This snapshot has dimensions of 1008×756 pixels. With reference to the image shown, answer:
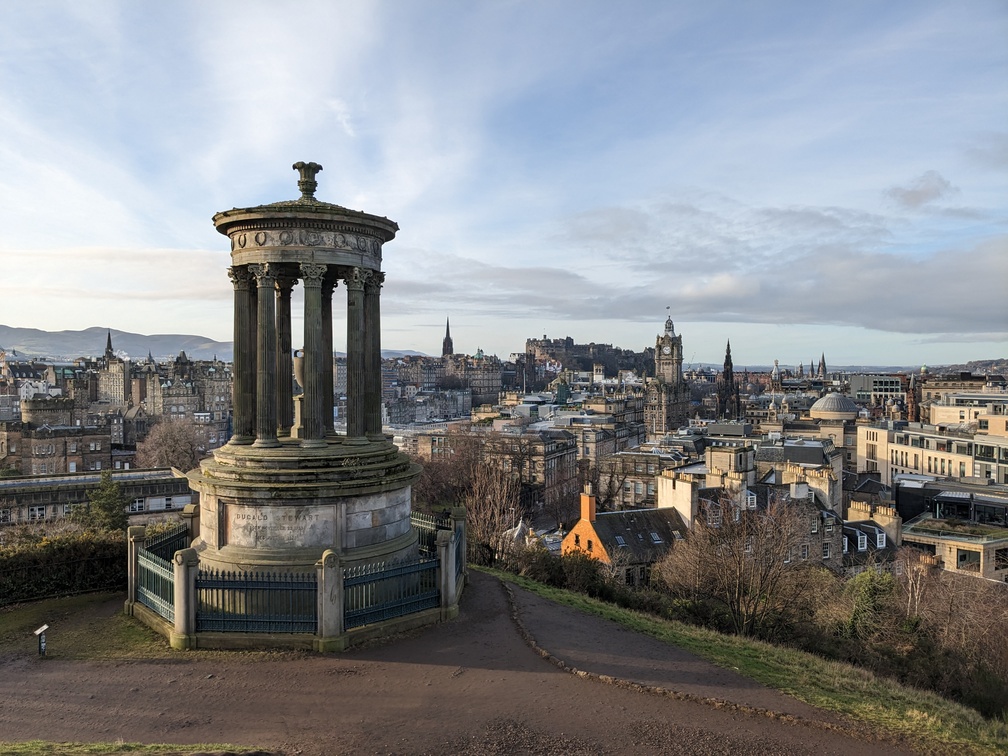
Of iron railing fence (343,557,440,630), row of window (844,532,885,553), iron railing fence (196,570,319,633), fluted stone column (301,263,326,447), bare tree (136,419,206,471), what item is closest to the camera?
iron railing fence (196,570,319,633)

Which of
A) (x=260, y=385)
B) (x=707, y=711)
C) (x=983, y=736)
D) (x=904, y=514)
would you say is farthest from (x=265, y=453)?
(x=904, y=514)

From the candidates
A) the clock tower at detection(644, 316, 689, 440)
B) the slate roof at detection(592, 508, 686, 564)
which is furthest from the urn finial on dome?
the clock tower at detection(644, 316, 689, 440)

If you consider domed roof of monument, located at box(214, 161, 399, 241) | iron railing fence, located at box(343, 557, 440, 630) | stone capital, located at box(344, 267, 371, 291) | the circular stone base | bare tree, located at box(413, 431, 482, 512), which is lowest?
bare tree, located at box(413, 431, 482, 512)

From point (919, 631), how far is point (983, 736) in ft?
41.7

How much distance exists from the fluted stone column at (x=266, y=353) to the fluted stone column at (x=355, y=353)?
1781 mm

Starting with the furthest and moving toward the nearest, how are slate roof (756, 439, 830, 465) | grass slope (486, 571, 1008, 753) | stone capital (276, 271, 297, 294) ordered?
1. slate roof (756, 439, 830, 465)
2. stone capital (276, 271, 297, 294)
3. grass slope (486, 571, 1008, 753)

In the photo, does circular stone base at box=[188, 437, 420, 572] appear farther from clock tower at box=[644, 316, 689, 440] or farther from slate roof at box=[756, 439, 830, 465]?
clock tower at box=[644, 316, 689, 440]

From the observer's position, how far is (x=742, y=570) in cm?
2327

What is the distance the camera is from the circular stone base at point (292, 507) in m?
14.9

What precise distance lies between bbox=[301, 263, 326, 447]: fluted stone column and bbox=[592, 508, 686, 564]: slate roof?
22234mm

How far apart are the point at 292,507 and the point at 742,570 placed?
15.8 meters

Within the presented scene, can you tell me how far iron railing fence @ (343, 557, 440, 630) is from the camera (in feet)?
45.7

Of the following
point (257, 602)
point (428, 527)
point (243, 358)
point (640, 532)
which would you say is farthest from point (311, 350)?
point (640, 532)

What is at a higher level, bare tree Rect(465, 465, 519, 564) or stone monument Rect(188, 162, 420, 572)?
stone monument Rect(188, 162, 420, 572)
